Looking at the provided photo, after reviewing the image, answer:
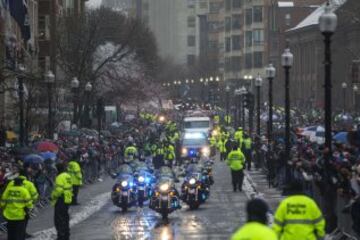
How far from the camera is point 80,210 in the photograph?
32.9 metres

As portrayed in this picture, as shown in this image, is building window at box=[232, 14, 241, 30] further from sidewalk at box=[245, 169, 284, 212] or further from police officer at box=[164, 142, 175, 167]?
police officer at box=[164, 142, 175, 167]

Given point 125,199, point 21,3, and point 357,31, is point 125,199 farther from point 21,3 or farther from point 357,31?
point 357,31

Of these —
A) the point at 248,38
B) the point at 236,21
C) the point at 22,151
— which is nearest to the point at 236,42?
the point at 236,21

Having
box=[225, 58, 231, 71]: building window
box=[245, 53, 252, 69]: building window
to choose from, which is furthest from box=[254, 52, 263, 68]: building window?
box=[225, 58, 231, 71]: building window

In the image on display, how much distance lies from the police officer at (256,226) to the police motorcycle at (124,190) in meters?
18.9

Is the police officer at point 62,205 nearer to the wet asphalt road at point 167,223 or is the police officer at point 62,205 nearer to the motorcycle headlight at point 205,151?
the wet asphalt road at point 167,223

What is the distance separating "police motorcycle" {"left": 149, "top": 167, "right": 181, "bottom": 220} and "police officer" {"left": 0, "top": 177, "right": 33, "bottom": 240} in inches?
270

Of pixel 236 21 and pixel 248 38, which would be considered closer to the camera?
pixel 248 38

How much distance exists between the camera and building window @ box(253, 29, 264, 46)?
162 m

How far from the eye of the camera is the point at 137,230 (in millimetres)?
26438

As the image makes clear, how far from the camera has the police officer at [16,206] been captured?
22469mm

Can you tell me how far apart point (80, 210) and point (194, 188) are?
10.7ft

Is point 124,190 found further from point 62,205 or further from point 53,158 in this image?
point 62,205

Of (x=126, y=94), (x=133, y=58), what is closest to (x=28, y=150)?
(x=126, y=94)
